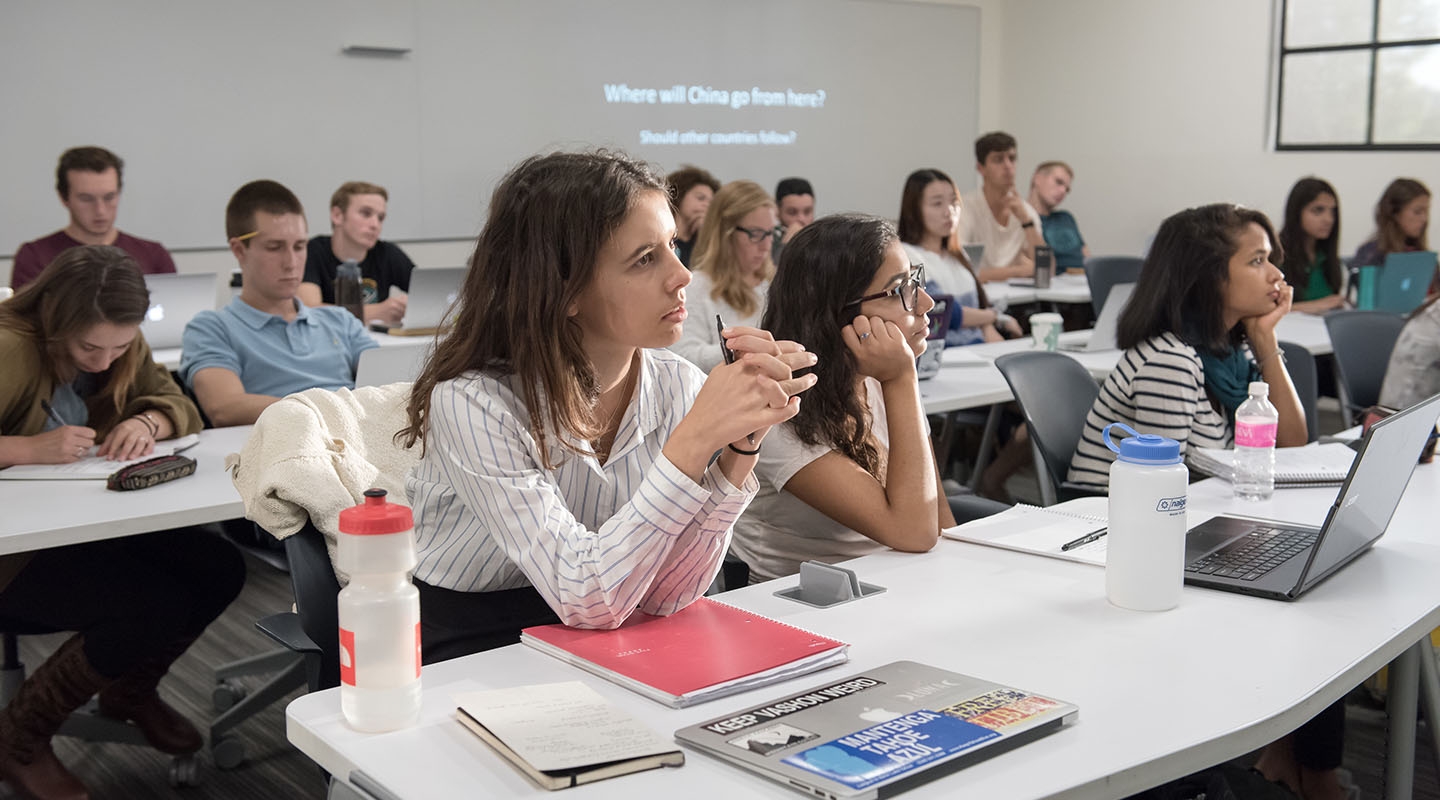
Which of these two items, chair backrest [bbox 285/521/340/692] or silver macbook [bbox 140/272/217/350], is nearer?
chair backrest [bbox 285/521/340/692]

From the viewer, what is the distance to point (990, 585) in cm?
173

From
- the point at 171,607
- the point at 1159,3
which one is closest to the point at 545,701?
the point at 171,607

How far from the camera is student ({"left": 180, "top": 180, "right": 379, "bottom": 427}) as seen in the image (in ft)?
10.8

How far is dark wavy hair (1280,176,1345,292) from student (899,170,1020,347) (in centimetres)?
134

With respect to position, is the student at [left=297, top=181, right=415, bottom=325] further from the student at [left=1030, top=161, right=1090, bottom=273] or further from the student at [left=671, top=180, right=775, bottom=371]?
the student at [left=1030, top=161, right=1090, bottom=273]

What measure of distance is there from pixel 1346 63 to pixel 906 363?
6715 millimetres

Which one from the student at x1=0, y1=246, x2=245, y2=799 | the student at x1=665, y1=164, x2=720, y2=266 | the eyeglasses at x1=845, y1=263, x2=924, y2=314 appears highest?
the student at x1=665, y1=164, x2=720, y2=266

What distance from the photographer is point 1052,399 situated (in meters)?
2.90

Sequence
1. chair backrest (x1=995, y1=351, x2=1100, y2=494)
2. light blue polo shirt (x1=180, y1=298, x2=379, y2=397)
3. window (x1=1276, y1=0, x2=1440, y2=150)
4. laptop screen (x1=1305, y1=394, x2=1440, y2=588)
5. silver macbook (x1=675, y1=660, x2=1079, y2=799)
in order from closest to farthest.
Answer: silver macbook (x1=675, y1=660, x2=1079, y2=799)
laptop screen (x1=1305, y1=394, x2=1440, y2=588)
chair backrest (x1=995, y1=351, x2=1100, y2=494)
light blue polo shirt (x1=180, y1=298, x2=379, y2=397)
window (x1=1276, y1=0, x2=1440, y2=150)

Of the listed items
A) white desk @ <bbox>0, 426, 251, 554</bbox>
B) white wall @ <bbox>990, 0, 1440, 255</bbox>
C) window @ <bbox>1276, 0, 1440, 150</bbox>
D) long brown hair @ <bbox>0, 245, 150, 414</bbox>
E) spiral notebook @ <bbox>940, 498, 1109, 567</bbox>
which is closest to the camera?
spiral notebook @ <bbox>940, 498, 1109, 567</bbox>

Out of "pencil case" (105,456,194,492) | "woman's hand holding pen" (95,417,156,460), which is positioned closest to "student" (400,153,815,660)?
"pencil case" (105,456,194,492)

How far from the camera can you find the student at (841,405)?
2008 mm

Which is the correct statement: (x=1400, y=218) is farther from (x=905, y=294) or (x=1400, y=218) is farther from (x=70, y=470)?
(x=70, y=470)

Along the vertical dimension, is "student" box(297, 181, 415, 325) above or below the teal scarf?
above
